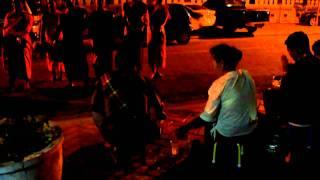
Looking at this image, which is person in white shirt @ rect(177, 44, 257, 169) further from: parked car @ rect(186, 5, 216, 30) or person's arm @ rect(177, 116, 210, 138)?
parked car @ rect(186, 5, 216, 30)

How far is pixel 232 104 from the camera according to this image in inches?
146

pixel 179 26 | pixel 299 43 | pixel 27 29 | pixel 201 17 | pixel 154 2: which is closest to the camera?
pixel 299 43

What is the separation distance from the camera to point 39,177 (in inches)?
157

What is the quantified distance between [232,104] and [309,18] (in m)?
20.2

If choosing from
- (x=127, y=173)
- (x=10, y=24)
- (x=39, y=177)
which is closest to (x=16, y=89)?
(x=10, y=24)

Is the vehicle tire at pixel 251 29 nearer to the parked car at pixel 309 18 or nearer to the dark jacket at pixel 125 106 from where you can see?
the parked car at pixel 309 18

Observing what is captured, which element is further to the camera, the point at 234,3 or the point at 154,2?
the point at 234,3

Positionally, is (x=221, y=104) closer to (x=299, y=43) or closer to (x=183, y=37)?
(x=299, y=43)

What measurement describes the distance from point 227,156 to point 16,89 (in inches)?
253

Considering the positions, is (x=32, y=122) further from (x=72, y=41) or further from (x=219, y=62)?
(x=72, y=41)

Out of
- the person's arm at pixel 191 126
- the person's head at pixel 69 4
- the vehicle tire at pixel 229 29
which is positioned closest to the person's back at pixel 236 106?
the person's arm at pixel 191 126

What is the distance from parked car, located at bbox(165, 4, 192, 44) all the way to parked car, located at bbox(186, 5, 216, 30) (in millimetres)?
1033

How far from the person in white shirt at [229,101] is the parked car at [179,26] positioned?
457 inches

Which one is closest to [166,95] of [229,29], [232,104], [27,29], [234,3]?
[27,29]
